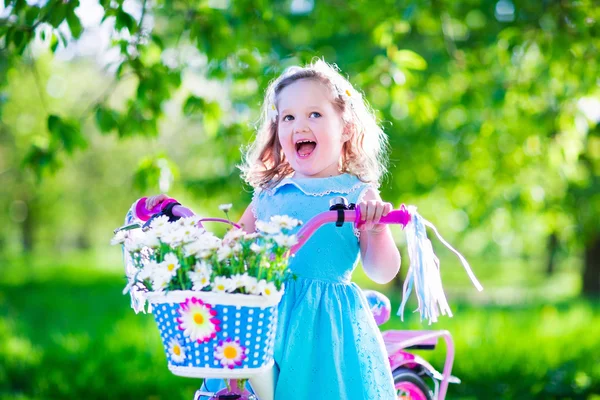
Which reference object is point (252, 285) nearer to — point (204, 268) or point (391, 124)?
point (204, 268)

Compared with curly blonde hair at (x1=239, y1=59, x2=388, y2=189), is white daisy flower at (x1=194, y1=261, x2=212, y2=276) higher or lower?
lower

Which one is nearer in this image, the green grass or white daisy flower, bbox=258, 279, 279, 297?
white daisy flower, bbox=258, 279, 279, 297

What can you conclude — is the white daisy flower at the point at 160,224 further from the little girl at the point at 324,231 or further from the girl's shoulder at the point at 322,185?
the girl's shoulder at the point at 322,185

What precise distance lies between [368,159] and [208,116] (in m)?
2.04

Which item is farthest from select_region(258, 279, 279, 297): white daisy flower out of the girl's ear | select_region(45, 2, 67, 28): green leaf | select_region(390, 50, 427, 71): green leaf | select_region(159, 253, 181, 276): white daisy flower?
select_region(390, 50, 427, 71): green leaf

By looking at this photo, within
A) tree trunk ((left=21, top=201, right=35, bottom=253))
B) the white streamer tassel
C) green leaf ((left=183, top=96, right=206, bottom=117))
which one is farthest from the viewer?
tree trunk ((left=21, top=201, right=35, bottom=253))

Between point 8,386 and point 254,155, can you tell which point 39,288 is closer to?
point 8,386

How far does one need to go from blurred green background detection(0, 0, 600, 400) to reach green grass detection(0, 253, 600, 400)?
0.02 metres

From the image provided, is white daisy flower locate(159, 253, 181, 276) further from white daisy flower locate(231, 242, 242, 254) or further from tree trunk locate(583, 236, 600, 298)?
tree trunk locate(583, 236, 600, 298)

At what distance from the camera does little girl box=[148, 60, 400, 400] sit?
100 inches

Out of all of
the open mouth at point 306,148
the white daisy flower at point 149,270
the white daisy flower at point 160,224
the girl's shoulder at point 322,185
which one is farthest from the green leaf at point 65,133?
the white daisy flower at point 149,270

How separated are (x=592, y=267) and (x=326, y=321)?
13385 millimetres

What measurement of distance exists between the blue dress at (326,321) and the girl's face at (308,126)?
77 millimetres

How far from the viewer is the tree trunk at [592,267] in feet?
48.0
